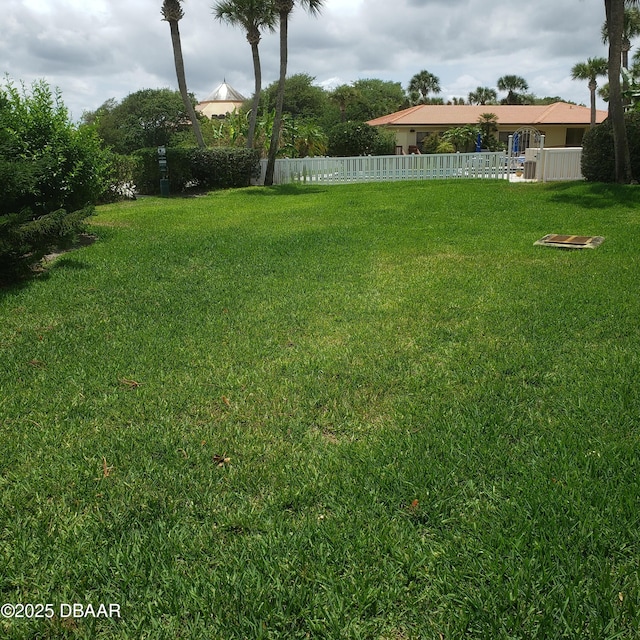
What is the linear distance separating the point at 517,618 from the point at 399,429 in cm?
142

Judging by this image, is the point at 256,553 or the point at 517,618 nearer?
the point at 517,618

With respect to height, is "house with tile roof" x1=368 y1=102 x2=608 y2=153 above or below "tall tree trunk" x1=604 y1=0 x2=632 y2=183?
above

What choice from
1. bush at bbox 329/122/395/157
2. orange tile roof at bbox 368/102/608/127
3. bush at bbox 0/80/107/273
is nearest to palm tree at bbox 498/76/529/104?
orange tile roof at bbox 368/102/608/127

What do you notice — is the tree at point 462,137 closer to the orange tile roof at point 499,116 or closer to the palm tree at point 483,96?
the orange tile roof at point 499,116

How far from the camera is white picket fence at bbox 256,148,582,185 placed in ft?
67.0

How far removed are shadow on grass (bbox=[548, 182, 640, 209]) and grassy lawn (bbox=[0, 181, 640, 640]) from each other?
6.46 meters

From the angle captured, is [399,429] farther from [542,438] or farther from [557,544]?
[557,544]

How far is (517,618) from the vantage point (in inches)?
78.5

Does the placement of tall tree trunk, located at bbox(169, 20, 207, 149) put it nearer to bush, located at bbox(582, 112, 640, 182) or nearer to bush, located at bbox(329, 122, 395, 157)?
bush, located at bbox(329, 122, 395, 157)

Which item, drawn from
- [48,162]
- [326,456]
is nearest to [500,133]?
[48,162]

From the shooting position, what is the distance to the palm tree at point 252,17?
2244 centimetres

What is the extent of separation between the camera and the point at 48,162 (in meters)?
8.20

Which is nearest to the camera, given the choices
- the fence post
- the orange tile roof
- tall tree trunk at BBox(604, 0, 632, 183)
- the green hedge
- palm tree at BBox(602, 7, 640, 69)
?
tall tree trunk at BBox(604, 0, 632, 183)

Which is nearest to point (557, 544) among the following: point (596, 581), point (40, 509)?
point (596, 581)
